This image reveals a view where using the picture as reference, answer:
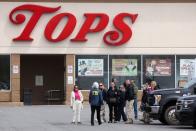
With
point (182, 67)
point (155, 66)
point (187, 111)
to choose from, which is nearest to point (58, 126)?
point (187, 111)

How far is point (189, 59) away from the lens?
146ft

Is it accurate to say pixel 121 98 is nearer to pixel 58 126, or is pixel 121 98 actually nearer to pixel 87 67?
pixel 58 126

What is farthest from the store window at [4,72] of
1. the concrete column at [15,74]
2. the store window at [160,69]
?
the store window at [160,69]

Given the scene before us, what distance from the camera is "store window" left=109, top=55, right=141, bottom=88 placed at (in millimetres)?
44219

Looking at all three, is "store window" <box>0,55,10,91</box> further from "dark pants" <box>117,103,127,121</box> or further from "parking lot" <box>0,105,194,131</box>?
"dark pants" <box>117,103,127,121</box>

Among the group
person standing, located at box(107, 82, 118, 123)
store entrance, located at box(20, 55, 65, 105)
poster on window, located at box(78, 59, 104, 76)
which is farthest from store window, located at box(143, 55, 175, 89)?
person standing, located at box(107, 82, 118, 123)

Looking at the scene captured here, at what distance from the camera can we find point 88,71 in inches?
1729

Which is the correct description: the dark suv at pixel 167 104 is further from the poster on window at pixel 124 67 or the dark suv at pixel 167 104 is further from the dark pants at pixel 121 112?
the poster on window at pixel 124 67

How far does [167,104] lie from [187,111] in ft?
9.62

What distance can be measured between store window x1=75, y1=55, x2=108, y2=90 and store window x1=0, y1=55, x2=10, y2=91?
4.49 metres

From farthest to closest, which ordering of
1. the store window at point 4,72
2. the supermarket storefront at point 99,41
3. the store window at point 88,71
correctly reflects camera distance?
the store window at point 88,71 < the store window at point 4,72 < the supermarket storefront at point 99,41

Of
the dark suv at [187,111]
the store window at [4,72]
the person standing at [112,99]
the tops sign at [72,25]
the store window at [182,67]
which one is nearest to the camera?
the dark suv at [187,111]

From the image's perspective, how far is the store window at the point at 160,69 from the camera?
44.2m

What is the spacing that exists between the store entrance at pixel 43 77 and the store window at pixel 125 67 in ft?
12.5
